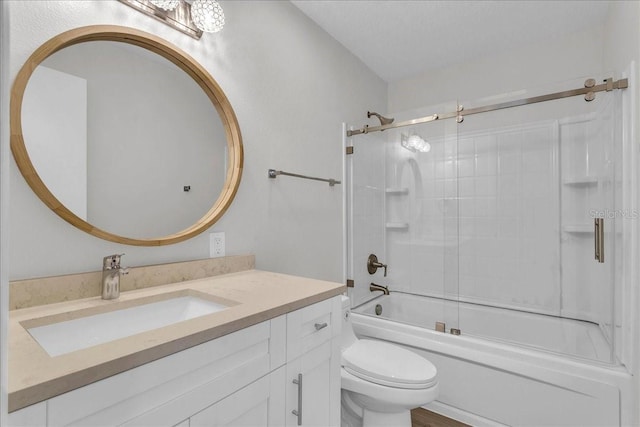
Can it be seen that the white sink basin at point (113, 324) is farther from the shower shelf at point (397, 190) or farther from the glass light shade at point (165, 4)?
the shower shelf at point (397, 190)

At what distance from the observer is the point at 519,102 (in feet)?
6.46

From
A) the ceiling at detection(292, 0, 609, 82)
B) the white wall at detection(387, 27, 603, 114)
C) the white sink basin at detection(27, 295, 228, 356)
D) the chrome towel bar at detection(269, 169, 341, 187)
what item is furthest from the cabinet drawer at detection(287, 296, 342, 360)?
the ceiling at detection(292, 0, 609, 82)

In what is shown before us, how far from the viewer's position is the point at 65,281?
39.8 inches

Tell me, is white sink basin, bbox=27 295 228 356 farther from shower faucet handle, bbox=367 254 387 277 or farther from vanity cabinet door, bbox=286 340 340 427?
shower faucet handle, bbox=367 254 387 277

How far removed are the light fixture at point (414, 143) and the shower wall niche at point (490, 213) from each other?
0.01m

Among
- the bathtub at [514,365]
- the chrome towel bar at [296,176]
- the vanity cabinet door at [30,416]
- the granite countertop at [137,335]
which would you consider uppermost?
the chrome towel bar at [296,176]

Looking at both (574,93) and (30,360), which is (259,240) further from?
(574,93)

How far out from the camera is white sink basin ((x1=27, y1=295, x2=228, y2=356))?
87 centimetres

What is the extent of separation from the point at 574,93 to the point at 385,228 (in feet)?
4.68

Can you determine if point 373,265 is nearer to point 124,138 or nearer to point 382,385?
point 382,385

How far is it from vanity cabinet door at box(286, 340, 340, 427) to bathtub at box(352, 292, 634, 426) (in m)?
1.01

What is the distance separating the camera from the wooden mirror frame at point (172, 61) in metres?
0.95

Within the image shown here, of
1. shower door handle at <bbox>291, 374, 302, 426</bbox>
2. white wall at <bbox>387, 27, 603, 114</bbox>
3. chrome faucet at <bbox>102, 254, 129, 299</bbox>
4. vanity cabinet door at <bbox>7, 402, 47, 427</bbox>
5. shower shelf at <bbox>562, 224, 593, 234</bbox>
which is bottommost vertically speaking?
shower door handle at <bbox>291, 374, 302, 426</bbox>

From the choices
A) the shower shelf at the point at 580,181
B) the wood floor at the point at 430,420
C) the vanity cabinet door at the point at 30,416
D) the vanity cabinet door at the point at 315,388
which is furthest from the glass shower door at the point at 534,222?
the vanity cabinet door at the point at 30,416
